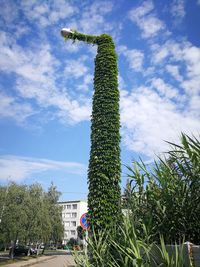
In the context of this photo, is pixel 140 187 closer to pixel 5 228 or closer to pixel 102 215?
pixel 102 215

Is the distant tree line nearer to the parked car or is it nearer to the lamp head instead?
the parked car

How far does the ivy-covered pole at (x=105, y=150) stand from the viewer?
6.73 m

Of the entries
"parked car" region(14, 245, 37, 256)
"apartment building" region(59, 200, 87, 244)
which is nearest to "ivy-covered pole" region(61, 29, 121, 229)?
"parked car" region(14, 245, 37, 256)

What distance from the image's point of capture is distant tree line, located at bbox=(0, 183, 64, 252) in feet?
92.6

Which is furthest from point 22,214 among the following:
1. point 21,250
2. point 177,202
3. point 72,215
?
point 72,215

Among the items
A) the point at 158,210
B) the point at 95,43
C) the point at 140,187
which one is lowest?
the point at 158,210

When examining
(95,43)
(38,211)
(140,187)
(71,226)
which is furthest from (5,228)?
(71,226)

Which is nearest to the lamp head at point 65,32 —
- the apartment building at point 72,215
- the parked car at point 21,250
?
the parked car at point 21,250

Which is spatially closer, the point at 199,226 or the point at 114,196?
the point at 199,226

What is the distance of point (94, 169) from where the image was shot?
23.0 ft

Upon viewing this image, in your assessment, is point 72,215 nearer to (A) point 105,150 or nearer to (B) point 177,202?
(A) point 105,150

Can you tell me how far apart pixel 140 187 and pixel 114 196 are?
163 cm

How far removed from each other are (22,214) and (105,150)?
24283 millimetres

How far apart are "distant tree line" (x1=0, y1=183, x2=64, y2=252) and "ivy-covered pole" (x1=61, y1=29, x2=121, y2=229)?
77.1ft
